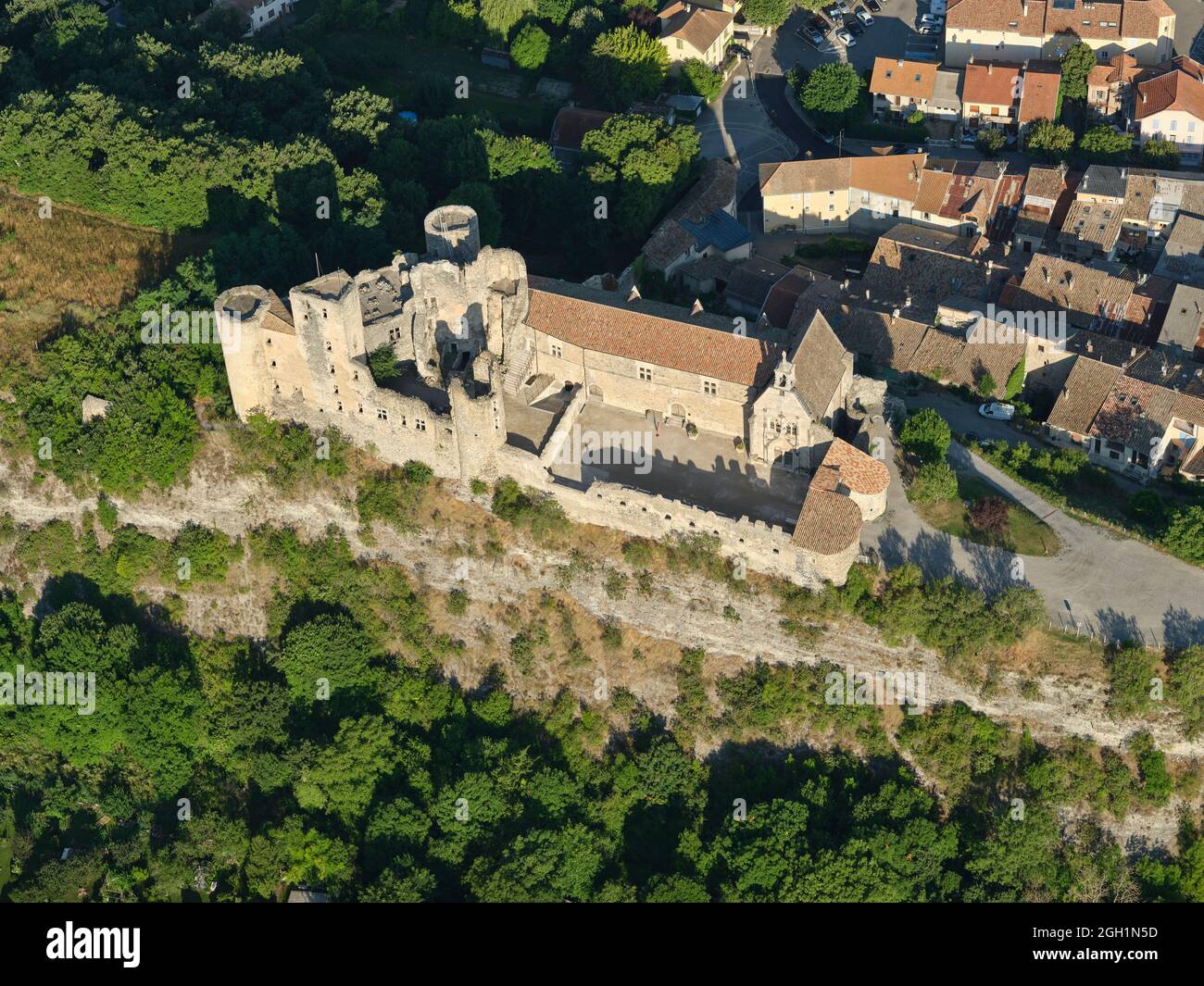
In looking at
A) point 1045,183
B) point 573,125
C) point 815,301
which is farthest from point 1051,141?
point 573,125

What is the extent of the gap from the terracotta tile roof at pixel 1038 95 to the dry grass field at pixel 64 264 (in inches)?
2380

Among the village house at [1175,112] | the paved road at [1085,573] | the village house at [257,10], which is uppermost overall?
the village house at [257,10]

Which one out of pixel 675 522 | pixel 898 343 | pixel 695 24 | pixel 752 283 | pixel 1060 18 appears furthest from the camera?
pixel 695 24

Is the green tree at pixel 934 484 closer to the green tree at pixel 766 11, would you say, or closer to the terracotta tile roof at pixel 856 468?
the terracotta tile roof at pixel 856 468

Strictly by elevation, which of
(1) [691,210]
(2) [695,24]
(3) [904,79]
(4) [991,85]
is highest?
(2) [695,24]

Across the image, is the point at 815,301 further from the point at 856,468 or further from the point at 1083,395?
the point at 856,468

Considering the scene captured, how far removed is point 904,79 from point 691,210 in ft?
89.5

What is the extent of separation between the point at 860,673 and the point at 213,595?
1342 inches

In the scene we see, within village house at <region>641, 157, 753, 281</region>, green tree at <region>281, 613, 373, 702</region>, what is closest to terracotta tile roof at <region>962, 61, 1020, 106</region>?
village house at <region>641, 157, 753, 281</region>

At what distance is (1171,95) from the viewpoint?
106m

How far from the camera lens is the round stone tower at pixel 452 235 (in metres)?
77.2

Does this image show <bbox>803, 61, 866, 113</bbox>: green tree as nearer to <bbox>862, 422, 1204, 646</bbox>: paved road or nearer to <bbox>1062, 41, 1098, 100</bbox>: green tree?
<bbox>1062, 41, 1098, 100</bbox>: green tree

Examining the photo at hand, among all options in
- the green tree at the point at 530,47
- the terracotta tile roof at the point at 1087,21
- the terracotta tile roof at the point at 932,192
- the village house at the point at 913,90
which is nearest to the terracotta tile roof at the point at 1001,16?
the terracotta tile roof at the point at 1087,21

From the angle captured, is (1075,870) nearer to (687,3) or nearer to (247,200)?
(247,200)
